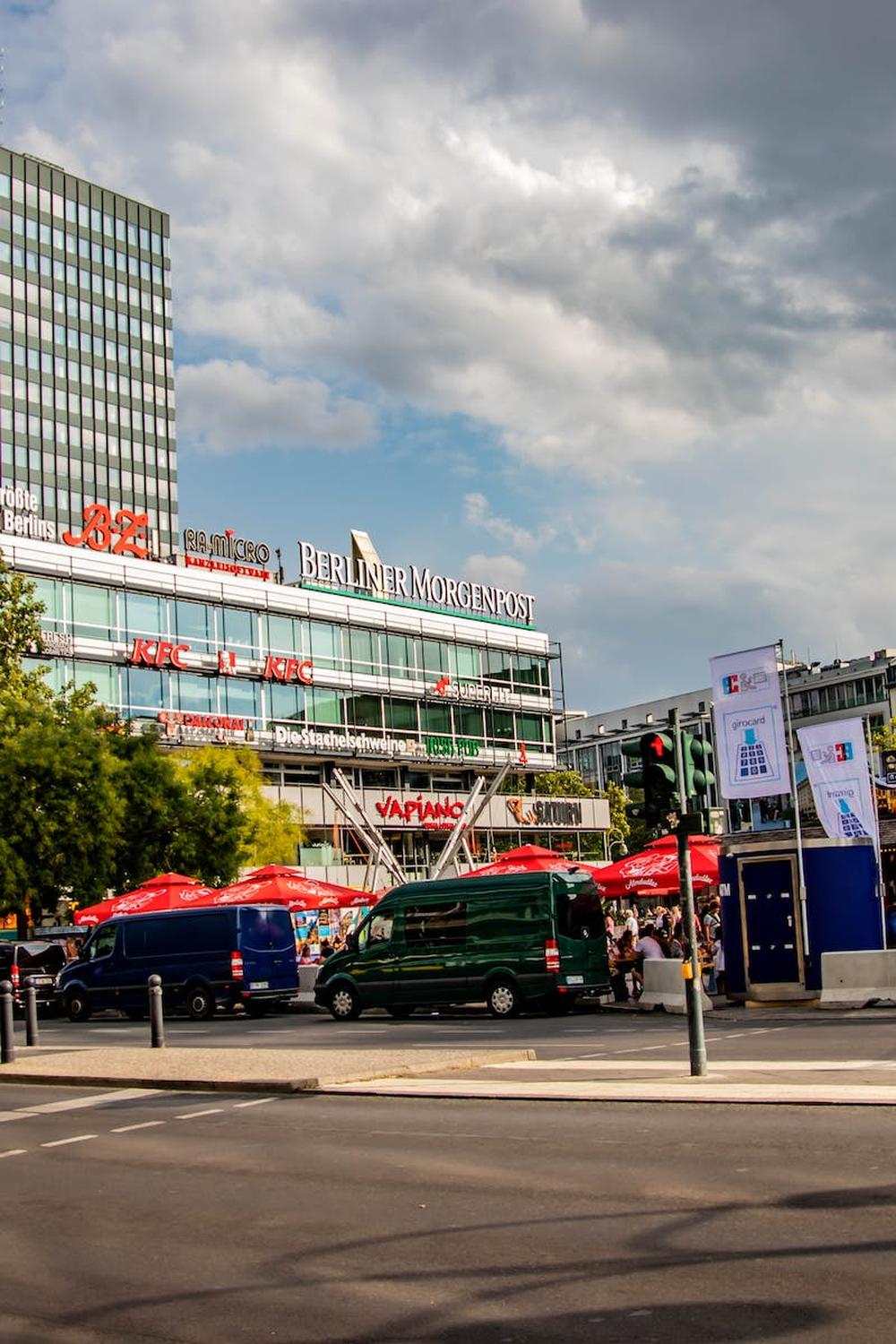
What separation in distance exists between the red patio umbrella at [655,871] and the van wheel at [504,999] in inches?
151

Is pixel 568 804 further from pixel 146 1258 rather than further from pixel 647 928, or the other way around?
pixel 146 1258

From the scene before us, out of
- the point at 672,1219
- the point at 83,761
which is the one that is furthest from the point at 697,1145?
the point at 83,761

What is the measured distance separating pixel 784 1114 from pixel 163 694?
58.4 meters

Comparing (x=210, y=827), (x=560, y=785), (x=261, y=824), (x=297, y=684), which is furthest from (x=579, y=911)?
(x=560, y=785)

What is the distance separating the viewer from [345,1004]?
28500mm

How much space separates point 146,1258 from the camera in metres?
8.27

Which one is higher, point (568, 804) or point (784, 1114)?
point (568, 804)

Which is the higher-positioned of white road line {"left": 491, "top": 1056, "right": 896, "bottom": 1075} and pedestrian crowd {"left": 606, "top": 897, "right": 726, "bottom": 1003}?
pedestrian crowd {"left": 606, "top": 897, "right": 726, "bottom": 1003}

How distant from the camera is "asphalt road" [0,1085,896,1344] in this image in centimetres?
664

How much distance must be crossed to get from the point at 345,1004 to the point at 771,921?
849cm

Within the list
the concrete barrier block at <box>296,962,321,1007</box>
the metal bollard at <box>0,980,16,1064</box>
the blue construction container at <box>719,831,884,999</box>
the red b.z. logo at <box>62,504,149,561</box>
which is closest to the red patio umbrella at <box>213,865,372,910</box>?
the concrete barrier block at <box>296,962,321,1007</box>

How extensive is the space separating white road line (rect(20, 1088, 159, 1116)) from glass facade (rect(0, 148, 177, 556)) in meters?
102

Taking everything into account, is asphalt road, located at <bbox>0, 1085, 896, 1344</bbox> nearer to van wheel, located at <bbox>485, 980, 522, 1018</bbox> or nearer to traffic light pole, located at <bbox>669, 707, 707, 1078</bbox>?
traffic light pole, located at <bbox>669, 707, 707, 1078</bbox>

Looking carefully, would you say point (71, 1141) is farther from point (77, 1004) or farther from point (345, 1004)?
point (77, 1004)
